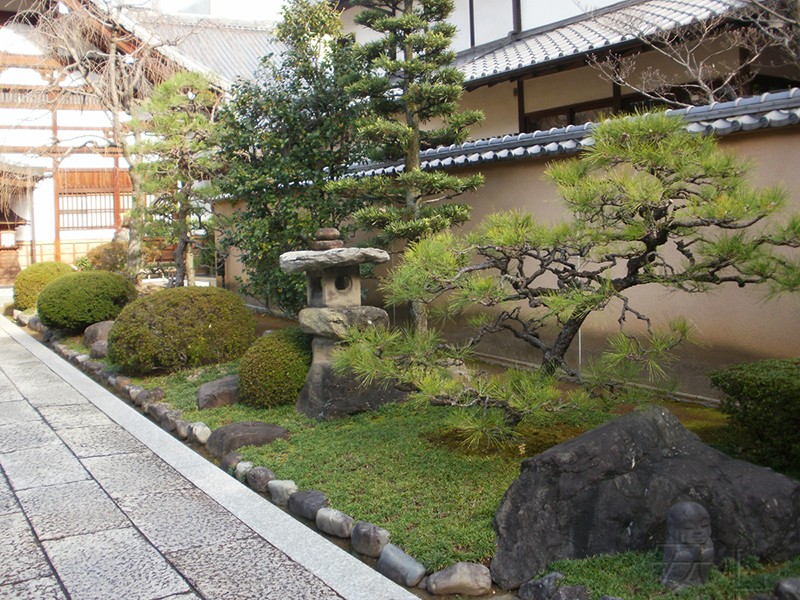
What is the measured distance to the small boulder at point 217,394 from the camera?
7.12 m

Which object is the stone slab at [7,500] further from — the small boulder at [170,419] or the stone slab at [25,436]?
the small boulder at [170,419]

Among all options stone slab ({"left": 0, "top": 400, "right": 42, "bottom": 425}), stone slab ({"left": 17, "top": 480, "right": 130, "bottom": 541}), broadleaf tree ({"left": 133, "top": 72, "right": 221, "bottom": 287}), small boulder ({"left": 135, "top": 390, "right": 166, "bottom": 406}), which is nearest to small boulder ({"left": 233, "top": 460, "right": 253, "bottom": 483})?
stone slab ({"left": 17, "top": 480, "right": 130, "bottom": 541})

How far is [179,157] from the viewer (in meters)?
11.3

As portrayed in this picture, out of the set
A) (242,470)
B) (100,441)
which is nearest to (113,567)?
(242,470)

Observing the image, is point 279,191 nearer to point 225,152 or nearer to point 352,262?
point 225,152

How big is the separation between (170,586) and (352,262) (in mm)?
3765

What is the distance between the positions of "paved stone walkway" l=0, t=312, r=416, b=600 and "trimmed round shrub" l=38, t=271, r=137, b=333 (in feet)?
17.1

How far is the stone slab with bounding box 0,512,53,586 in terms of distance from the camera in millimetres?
3658

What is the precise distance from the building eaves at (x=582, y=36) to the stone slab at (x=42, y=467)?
6121 mm

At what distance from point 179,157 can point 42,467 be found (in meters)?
7.08

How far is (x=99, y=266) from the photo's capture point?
52.7ft

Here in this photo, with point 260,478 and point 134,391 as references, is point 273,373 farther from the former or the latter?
point 134,391

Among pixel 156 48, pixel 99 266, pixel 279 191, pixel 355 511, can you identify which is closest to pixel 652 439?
pixel 355 511

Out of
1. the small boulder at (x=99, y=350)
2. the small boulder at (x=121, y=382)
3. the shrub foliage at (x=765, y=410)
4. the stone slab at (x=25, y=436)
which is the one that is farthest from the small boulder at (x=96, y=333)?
the shrub foliage at (x=765, y=410)
